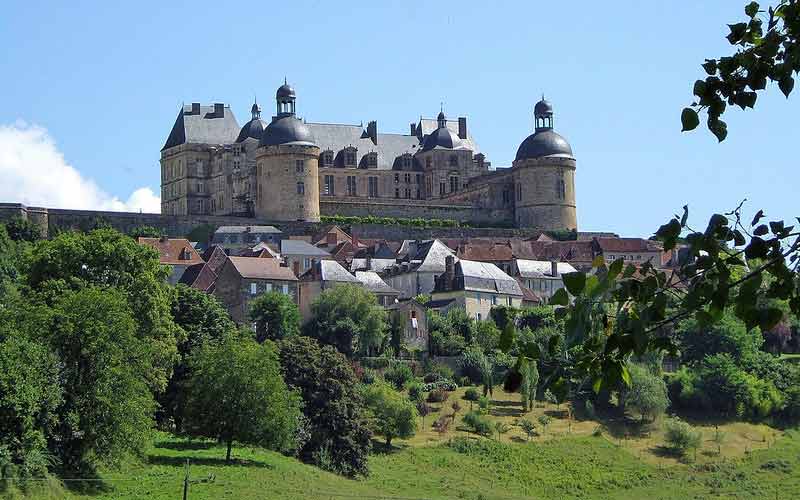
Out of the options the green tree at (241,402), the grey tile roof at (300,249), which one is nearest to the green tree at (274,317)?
the green tree at (241,402)

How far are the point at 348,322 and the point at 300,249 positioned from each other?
18.6 m

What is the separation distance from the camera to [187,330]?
58.7m

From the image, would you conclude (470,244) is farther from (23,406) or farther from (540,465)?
(23,406)

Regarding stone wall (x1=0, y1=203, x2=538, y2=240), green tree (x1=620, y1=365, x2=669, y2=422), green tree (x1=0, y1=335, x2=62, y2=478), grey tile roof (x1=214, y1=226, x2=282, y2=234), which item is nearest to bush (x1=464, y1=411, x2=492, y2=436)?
green tree (x1=620, y1=365, x2=669, y2=422)

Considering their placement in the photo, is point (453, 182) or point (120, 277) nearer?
point (120, 277)

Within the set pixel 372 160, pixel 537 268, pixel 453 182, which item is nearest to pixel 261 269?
pixel 537 268

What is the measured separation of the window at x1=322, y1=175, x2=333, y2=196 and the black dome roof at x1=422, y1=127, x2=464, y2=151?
365 inches

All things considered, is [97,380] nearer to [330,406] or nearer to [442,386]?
[330,406]

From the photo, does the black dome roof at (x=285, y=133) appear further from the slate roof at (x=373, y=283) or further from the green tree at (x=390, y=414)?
the green tree at (x=390, y=414)

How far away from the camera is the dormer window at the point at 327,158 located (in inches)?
4281

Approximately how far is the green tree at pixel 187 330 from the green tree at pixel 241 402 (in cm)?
190

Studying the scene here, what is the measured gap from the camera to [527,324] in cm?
7550

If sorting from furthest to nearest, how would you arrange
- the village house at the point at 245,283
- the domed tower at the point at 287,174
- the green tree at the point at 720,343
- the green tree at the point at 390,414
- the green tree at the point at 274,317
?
the domed tower at the point at 287,174, the green tree at the point at 720,343, the village house at the point at 245,283, the green tree at the point at 274,317, the green tree at the point at 390,414

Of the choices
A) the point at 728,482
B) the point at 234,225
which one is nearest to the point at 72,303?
the point at 728,482
